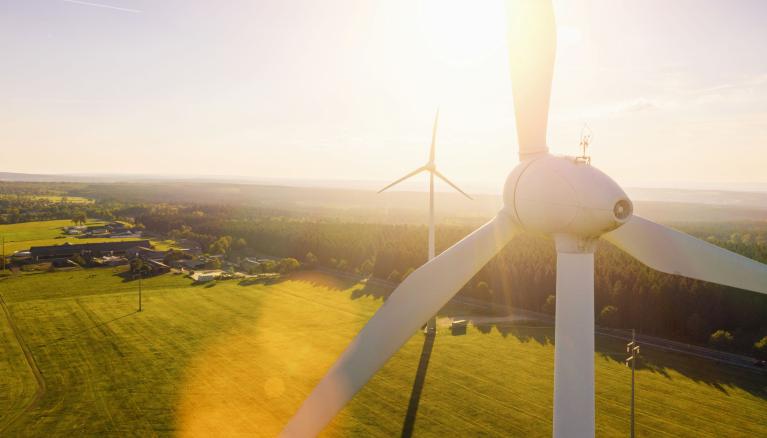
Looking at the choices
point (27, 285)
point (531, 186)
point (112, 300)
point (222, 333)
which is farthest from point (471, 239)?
point (27, 285)

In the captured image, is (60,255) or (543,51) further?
(60,255)

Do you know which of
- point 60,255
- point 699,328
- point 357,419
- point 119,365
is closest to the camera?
point 357,419

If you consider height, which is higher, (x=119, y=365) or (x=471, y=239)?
(x=471, y=239)

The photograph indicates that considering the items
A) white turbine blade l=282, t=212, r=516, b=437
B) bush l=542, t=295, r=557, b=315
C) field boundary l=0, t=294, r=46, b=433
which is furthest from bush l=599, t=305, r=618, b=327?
field boundary l=0, t=294, r=46, b=433

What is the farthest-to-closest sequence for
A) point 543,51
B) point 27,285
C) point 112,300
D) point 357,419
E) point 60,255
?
point 60,255
point 27,285
point 112,300
point 357,419
point 543,51

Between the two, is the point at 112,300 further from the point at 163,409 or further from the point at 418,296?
the point at 418,296

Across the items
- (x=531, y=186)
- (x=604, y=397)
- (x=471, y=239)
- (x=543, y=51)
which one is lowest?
(x=604, y=397)

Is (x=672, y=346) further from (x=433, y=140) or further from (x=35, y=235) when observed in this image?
(x=35, y=235)
